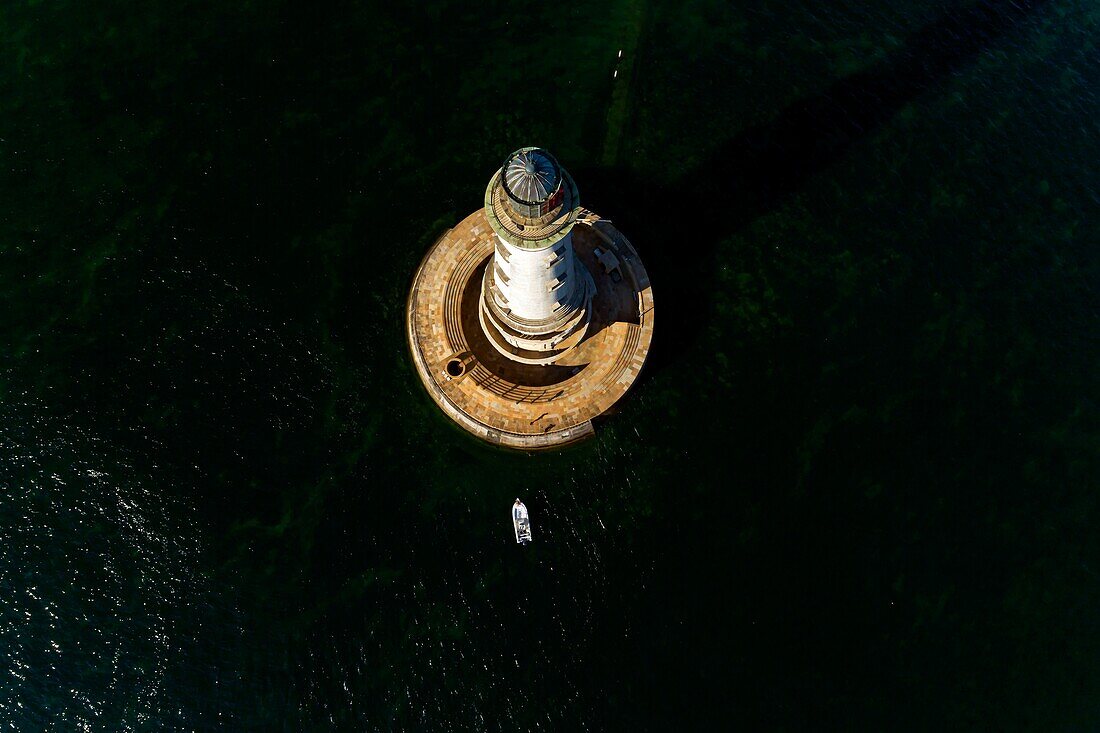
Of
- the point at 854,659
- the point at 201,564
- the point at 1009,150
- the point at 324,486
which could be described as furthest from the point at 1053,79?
the point at 201,564

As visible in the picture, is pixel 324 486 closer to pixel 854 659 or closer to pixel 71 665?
pixel 71 665

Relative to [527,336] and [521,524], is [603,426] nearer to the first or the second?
[527,336]

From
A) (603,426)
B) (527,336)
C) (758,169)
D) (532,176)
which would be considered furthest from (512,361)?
(758,169)

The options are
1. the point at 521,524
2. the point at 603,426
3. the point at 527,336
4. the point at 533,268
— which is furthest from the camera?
the point at 603,426

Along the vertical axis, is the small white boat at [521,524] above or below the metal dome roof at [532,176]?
below

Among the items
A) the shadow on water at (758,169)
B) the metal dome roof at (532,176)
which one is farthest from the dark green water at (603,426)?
the metal dome roof at (532,176)

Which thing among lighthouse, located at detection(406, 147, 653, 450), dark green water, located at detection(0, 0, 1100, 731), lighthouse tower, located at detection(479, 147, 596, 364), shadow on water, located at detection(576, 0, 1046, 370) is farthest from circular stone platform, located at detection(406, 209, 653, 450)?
shadow on water, located at detection(576, 0, 1046, 370)

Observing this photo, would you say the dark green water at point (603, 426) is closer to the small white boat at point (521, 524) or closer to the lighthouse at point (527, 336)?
the small white boat at point (521, 524)
